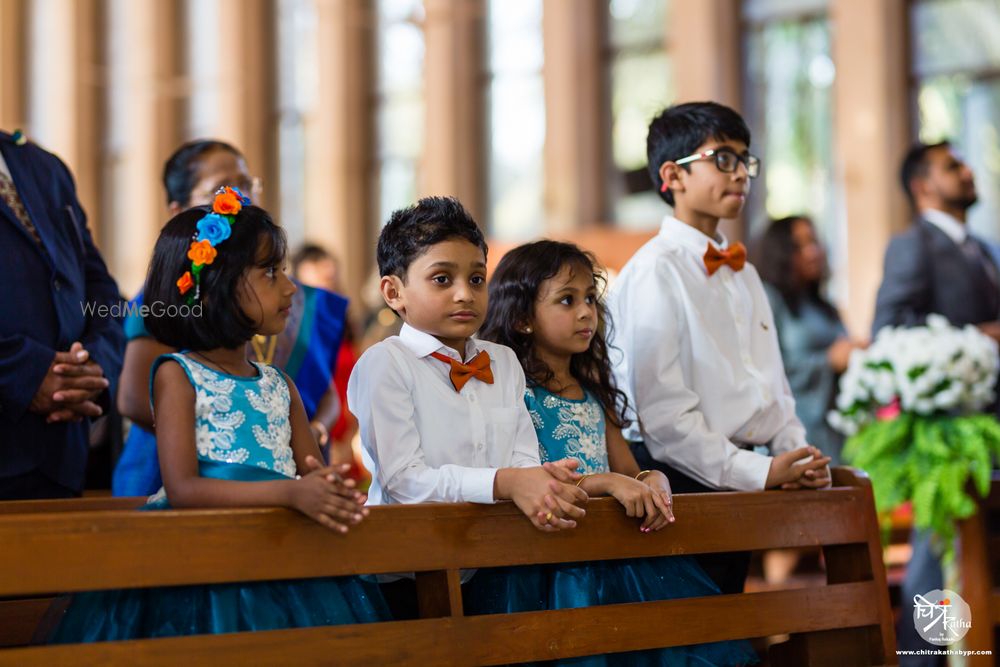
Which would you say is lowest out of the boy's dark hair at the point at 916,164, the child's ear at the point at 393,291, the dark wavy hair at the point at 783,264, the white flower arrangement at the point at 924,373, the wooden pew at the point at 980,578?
the wooden pew at the point at 980,578

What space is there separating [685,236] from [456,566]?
4.60 ft

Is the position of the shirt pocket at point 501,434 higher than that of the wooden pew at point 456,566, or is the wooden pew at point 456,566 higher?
the shirt pocket at point 501,434

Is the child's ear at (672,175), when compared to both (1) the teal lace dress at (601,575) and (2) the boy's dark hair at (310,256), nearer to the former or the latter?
(1) the teal lace dress at (601,575)

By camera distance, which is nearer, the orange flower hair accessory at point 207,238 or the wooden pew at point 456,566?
the wooden pew at point 456,566

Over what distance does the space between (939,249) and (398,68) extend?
6.86 meters

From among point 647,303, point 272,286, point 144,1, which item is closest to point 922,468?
point 647,303

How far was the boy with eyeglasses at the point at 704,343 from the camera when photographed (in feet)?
9.96

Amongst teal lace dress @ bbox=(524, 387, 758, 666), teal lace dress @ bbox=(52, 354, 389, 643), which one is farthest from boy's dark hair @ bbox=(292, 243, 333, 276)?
teal lace dress @ bbox=(52, 354, 389, 643)

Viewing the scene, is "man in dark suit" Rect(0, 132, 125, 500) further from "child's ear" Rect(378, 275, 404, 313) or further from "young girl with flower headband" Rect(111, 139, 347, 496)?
"child's ear" Rect(378, 275, 404, 313)

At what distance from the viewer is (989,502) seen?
4203mm

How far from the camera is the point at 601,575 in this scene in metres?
2.60

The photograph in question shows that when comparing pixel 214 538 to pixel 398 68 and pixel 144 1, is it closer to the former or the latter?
pixel 398 68

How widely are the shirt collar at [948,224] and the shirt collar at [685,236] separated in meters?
2.18

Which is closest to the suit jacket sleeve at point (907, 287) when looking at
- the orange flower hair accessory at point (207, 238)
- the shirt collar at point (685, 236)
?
the shirt collar at point (685, 236)
